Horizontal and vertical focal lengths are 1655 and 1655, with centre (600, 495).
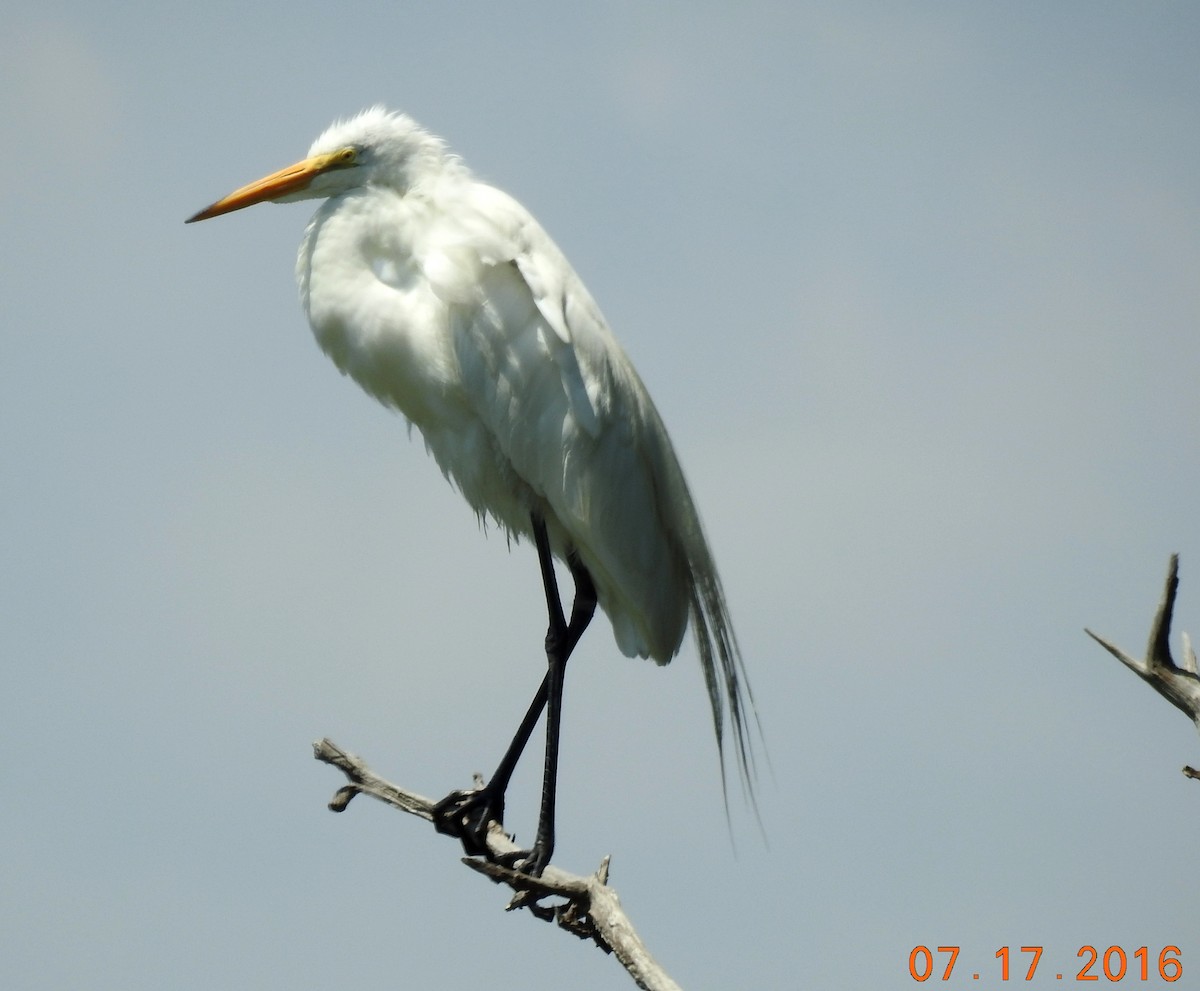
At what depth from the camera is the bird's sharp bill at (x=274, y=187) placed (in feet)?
21.9

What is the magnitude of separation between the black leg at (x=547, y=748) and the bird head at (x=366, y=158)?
149 cm

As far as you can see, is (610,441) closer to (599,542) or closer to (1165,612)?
(599,542)

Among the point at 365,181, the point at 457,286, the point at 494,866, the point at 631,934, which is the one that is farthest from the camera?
the point at 365,181

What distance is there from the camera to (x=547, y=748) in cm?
637

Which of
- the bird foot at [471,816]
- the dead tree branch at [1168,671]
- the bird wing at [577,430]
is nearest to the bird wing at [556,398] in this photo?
the bird wing at [577,430]

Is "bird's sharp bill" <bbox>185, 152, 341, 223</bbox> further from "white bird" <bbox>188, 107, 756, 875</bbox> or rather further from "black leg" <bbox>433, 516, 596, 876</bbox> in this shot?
"black leg" <bbox>433, 516, 596, 876</bbox>

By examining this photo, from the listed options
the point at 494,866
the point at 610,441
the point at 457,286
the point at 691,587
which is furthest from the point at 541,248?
the point at 494,866

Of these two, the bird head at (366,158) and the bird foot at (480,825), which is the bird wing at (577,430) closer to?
the bird head at (366,158)

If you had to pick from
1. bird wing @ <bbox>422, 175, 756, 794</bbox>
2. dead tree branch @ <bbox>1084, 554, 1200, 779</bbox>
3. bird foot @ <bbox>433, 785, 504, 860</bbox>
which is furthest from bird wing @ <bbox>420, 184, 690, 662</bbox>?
dead tree branch @ <bbox>1084, 554, 1200, 779</bbox>

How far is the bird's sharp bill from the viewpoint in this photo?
6672 mm

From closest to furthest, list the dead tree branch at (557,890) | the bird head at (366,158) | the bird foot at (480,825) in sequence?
the dead tree branch at (557,890)
the bird foot at (480,825)
the bird head at (366,158)

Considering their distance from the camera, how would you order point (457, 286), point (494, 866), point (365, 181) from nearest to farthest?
point (494, 866) < point (457, 286) < point (365, 181)

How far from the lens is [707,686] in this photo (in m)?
6.67

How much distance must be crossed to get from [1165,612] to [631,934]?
1888mm
